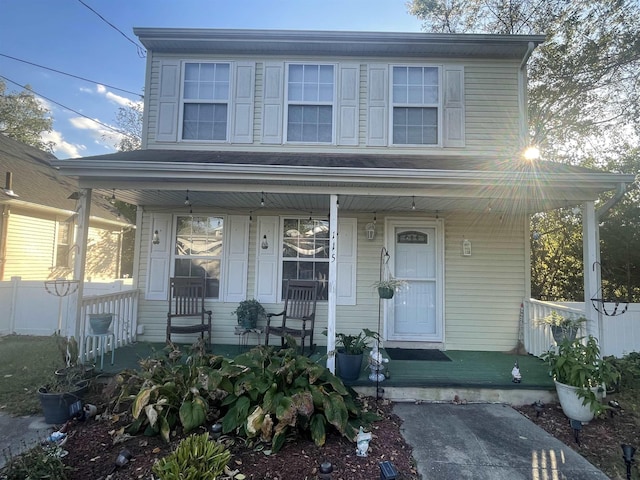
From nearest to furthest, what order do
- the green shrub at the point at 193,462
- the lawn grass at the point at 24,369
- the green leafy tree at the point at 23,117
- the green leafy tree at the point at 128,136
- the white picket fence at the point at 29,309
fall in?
the green shrub at the point at 193,462 < the lawn grass at the point at 24,369 < the white picket fence at the point at 29,309 < the green leafy tree at the point at 128,136 < the green leafy tree at the point at 23,117

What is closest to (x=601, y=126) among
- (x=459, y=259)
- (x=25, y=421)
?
(x=459, y=259)

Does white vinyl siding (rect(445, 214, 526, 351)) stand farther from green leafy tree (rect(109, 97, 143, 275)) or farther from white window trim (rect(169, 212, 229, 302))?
green leafy tree (rect(109, 97, 143, 275))

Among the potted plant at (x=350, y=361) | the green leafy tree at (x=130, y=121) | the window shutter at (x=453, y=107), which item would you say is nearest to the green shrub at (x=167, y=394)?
the potted plant at (x=350, y=361)

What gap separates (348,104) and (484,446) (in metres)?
4.88

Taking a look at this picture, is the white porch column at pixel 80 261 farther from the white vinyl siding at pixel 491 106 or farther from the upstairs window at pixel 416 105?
the white vinyl siding at pixel 491 106

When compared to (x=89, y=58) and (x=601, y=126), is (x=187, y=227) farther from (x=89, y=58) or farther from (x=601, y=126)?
(x=601, y=126)

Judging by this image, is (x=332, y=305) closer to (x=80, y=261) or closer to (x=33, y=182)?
(x=80, y=261)

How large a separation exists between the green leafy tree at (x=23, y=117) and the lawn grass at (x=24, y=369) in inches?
546

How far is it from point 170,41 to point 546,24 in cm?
1015

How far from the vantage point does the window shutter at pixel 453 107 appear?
17.7ft

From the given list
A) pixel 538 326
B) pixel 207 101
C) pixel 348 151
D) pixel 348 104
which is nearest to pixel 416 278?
pixel 538 326

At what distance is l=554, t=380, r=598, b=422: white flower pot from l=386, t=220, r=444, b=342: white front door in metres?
1.95

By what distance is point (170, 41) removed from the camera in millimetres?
5250

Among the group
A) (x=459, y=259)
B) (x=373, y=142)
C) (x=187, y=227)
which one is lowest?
(x=459, y=259)
